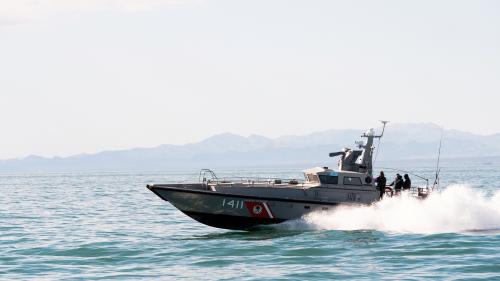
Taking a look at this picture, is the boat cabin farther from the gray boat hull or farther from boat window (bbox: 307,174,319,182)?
the gray boat hull

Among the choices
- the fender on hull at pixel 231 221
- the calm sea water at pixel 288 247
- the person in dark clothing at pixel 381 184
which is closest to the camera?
the calm sea water at pixel 288 247

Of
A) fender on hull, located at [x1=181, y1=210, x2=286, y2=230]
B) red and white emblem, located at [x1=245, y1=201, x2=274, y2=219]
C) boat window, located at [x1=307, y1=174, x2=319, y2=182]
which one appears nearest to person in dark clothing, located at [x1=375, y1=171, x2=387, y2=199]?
boat window, located at [x1=307, y1=174, x2=319, y2=182]

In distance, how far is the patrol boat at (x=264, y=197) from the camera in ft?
103

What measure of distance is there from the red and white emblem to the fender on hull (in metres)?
0.17

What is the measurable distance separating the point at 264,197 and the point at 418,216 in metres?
6.72

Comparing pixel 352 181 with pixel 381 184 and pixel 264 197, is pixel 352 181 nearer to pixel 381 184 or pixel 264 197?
pixel 381 184

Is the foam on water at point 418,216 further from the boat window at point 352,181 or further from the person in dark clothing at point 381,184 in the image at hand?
the boat window at point 352,181

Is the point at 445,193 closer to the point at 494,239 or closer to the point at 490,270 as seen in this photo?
the point at 494,239

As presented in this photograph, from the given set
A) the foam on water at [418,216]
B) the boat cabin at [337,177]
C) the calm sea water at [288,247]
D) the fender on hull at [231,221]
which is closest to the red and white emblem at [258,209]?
the fender on hull at [231,221]

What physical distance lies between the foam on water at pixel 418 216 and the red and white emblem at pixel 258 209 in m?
1.00

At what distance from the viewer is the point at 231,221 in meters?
31.5

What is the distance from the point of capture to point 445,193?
33.9 m

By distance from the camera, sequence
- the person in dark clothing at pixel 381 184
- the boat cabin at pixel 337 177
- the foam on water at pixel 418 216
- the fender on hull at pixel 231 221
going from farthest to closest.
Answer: the person in dark clothing at pixel 381 184 → the boat cabin at pixel 337 177 → the foam on water at pixel 418 216 → the fender on hull at pixel 231 221

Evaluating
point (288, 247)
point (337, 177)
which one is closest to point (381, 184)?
point (337, 177)
